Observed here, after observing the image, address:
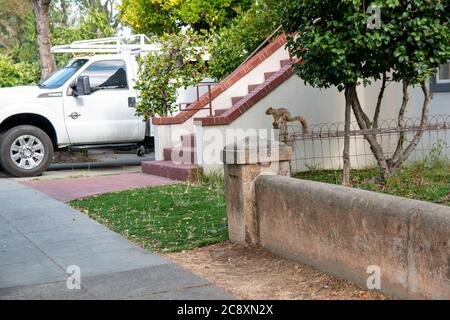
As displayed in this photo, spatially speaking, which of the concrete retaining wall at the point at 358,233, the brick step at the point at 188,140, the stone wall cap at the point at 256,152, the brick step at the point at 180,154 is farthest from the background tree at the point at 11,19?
the concrete retaining wall at the point at 358,233

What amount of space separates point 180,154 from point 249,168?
5.95 m

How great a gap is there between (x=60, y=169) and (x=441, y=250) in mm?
12008

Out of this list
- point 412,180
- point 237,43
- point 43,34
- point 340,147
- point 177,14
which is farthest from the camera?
point 177,14

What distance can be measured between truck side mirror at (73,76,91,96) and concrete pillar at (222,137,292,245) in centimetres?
715

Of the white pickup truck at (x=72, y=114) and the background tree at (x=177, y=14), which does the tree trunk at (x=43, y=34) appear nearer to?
A: the background tree at (x=177, y=14)

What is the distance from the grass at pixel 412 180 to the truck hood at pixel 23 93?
5.16 metres

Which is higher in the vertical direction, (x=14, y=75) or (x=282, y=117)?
(x=14, y=75)

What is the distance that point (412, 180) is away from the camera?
32.7 ft

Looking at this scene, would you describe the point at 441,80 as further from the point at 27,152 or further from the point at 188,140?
the point at 27,152

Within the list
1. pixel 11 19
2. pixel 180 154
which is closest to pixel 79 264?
pixel 180 154

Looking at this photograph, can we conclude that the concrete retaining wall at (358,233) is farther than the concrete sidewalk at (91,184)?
No

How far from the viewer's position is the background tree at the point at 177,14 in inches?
848

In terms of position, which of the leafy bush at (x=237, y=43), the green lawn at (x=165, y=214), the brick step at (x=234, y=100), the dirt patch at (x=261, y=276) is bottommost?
the dirt patch at (x=261, y=276)

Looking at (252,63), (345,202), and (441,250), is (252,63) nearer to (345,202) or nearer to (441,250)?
(345,202)
